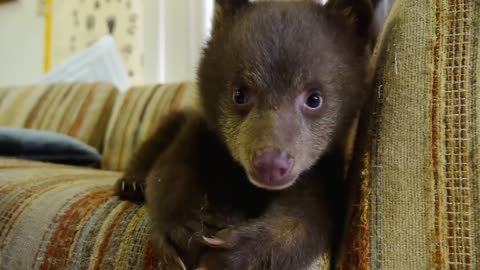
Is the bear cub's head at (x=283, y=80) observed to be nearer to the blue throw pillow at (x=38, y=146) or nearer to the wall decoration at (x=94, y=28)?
the blue throw pillow at (x=38, y=146)

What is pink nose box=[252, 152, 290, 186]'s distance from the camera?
103 cm

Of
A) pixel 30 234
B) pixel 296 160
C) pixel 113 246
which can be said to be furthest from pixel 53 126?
pixel 296 160

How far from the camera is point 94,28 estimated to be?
488 centimetres

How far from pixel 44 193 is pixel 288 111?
Result: 86 cm

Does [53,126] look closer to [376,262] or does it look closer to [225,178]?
[225,178]

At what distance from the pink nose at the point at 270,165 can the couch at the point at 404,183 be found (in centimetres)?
19

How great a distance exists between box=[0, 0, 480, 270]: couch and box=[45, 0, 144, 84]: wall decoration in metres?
3.45

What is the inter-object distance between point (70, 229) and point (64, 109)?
8.58 feet

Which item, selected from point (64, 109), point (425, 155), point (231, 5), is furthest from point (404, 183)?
point (64, 109)

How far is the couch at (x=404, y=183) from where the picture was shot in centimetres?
96

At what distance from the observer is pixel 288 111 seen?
1.13 metres

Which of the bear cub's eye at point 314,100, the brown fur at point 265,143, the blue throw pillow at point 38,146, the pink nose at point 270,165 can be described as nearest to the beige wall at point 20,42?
the blue throw pillow at point 38,146

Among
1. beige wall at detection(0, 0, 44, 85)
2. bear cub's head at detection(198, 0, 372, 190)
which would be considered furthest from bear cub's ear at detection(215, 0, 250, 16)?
beige wall at detection(0, 0, 44, 85)

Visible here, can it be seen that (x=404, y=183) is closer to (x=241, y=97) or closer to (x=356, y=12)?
(x=241, y=97)
